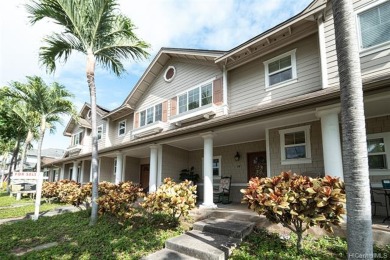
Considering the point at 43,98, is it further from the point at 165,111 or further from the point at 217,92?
the point at 217,92

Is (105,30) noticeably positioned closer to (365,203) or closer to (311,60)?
(311,60)

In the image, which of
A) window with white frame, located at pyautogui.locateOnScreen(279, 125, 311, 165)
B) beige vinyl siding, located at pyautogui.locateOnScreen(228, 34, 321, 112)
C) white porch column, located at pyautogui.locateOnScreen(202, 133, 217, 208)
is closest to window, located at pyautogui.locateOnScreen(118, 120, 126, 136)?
beige vinyl siding, located at pyautogui.locateOnScreen(228, 34, 321, 112)

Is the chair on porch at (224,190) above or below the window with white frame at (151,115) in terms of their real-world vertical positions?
below

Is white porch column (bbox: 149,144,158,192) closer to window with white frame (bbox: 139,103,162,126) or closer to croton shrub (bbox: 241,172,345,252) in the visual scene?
window with white frame (bbox: 139,103,162,126)

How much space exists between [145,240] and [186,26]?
853cm

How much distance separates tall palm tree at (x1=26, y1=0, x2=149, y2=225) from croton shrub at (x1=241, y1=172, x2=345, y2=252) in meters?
5.27

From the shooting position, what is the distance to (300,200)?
160 inches

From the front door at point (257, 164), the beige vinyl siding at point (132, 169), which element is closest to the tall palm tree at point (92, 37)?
the front door at point (257, 164)

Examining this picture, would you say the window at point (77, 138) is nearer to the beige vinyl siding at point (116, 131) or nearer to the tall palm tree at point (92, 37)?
the beige vinyl siding at point (116, 131)

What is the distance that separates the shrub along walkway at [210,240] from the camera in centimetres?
457

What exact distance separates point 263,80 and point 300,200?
564 cm

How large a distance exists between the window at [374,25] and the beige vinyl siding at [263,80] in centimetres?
128

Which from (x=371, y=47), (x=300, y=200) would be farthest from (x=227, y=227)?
(x=371, y=47)

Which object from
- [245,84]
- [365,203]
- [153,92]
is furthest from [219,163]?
[365,203]
